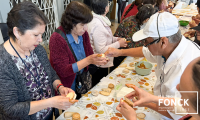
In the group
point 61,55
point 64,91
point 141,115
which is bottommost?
point 141,115

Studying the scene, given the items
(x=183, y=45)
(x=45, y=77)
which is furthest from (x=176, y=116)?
(x=45, y=77)

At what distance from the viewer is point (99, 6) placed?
193 centimetres

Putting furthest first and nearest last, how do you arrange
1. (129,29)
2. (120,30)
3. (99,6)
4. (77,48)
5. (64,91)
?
(120,30)
(129,29)
(99,6)
(77,48)
(64,91)

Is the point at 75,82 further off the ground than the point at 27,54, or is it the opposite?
the point at 27,54

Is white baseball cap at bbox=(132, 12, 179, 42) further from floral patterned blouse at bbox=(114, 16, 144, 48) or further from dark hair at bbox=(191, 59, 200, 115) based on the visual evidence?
floral patterned blouse at bbox=(114, 16, 144, 48)

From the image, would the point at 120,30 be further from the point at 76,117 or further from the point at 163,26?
the point at 76,117

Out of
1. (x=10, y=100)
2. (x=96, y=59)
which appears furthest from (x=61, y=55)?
(x=10, y=100)

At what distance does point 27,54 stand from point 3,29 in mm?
818

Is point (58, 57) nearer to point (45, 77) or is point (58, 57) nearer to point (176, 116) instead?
point (45, 77)

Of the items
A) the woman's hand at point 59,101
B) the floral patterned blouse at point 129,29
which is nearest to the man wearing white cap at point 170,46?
the woman's hand at point 59,101

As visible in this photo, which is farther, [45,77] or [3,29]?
[3,29]

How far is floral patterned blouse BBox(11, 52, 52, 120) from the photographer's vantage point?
105 centimetres

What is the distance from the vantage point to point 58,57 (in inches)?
58.1

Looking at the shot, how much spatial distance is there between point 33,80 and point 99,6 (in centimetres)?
136
